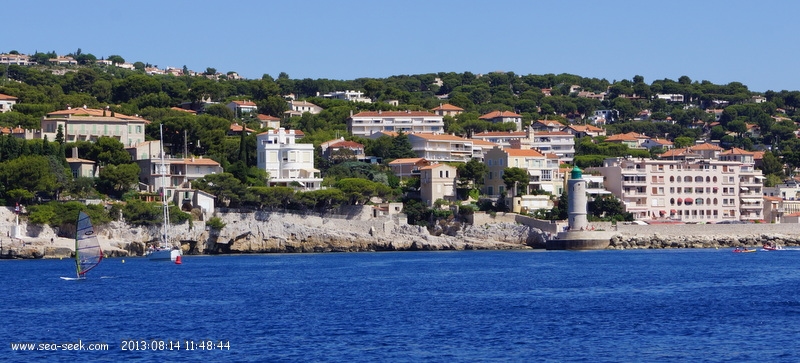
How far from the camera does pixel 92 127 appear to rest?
254 feet

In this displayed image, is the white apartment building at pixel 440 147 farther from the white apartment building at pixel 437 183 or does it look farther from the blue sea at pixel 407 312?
the blue sea at pixel 407 312

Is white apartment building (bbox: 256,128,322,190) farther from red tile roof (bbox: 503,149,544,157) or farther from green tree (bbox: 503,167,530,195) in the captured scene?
red tile roof (bbox: 503,149,544,157)

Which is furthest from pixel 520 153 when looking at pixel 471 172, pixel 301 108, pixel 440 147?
pixel 301 108

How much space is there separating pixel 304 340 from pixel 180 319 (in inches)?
216

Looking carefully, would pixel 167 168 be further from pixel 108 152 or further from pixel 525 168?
pixel 525 168

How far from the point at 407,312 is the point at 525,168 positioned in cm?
4530

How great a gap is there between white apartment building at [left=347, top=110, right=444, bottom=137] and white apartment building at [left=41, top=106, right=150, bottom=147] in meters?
24.4

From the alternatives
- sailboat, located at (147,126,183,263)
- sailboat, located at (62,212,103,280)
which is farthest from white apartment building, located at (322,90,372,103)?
sailboat, located at (62,212,103,280)

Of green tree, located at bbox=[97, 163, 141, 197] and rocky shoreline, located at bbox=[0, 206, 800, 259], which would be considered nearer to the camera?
rocky shoreline, located at bbox=[0, 206, 800, 259]

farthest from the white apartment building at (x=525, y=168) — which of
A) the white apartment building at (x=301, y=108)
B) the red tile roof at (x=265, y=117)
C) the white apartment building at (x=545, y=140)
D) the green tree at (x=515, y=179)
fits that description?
the white apartment building at (x=301, y=108)

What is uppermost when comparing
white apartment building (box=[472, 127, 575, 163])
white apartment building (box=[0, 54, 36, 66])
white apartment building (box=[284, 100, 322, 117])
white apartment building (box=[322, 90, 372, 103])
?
white apartment building (box=[0, 54, 36, 66])

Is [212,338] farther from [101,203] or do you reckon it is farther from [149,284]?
[101,203]

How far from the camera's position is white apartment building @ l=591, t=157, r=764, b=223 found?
79.6 meters

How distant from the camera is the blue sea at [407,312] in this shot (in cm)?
2550
